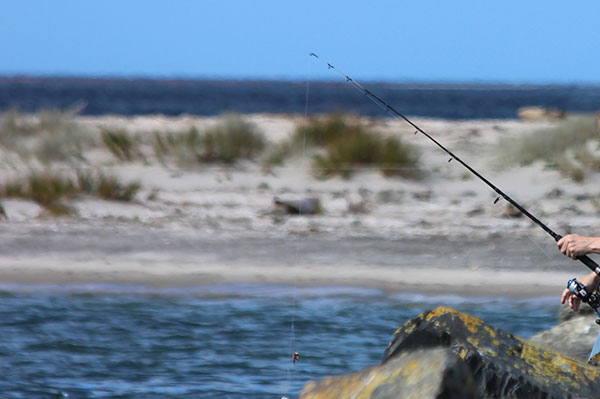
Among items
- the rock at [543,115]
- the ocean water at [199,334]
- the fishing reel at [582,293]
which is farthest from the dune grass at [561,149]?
the fishing reel at [582,293]

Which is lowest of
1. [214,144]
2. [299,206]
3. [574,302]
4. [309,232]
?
[309,232]

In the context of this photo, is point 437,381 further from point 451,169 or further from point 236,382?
point 451,169

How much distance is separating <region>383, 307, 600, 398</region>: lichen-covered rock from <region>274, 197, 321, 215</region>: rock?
28.7 ft

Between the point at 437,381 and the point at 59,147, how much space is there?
15128 mm

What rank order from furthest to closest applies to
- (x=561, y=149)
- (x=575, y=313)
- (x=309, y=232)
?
(x=561, y=149)
(x=309, y=232)
(x=575, y=313)

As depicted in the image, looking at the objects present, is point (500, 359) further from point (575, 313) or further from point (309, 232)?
point (309, 232)

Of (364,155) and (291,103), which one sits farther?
(291,103)

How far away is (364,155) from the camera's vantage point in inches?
676

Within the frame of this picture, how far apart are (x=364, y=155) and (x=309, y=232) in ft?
15.3

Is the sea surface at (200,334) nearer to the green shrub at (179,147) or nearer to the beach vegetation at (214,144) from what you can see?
the green shrub at (179,147)

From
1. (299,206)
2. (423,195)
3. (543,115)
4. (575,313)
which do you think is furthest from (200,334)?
(543,115)

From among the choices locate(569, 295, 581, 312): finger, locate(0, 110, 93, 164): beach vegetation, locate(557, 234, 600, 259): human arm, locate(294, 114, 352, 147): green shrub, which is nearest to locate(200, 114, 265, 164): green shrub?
locate(294, 114, 352, 147): green shrub

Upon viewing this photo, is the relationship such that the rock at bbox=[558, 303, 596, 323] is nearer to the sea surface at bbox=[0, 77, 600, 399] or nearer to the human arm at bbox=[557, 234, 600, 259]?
the sea surface at bbox=[0, 77, 600, 399]

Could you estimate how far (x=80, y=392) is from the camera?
22.9 ft
